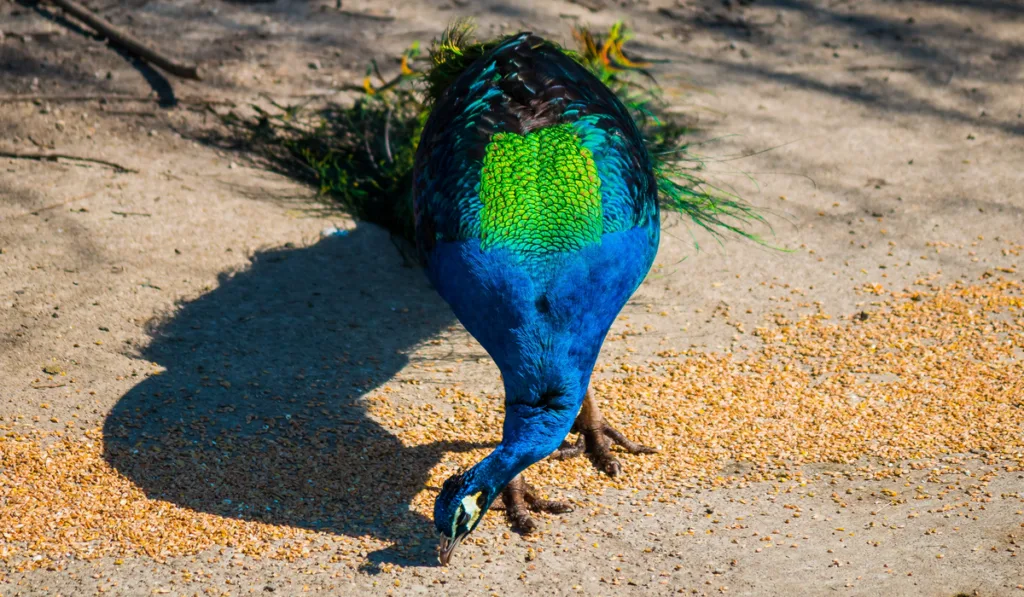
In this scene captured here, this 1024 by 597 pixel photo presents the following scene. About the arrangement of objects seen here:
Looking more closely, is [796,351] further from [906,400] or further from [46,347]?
[46,347]

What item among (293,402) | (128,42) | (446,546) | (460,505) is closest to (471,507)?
(460,505)

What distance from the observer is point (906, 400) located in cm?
475

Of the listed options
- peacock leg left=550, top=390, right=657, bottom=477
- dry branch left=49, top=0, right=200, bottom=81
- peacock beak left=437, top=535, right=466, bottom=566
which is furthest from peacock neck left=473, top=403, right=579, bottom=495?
dry branch left=49, top=0, right=200, bottom=81

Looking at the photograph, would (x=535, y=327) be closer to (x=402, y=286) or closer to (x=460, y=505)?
(x=460, y=505)

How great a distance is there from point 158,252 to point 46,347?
1018 mm

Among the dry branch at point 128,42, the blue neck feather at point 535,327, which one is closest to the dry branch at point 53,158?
the dry branch at point 128,42

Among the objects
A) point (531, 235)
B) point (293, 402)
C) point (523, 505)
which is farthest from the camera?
point (293, 402)

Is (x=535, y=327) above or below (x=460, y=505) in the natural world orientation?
above

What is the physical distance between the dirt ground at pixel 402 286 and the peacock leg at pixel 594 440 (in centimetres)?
24

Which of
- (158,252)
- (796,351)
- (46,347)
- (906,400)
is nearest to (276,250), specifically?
(158,252)

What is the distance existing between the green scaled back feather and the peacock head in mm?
2327

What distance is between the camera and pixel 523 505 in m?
4.02

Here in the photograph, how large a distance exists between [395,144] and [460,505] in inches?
125

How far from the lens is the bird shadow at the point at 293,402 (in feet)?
13.1
